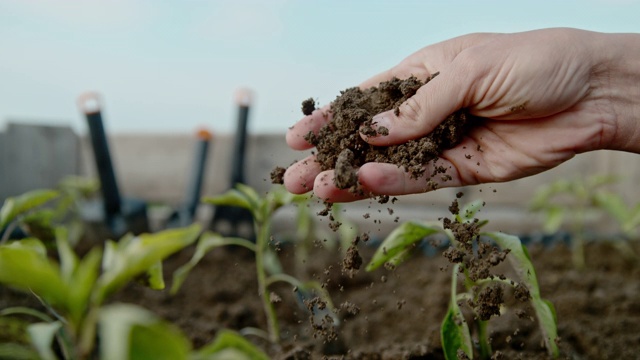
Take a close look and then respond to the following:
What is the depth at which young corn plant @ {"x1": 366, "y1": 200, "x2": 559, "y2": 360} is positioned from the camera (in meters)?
1.26

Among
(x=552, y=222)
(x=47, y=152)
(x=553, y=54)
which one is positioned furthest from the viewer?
(x=47, y=152)

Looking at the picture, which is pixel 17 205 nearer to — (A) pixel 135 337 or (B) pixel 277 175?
(B) pixel 277 175

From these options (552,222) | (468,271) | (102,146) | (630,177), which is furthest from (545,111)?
(630,177)

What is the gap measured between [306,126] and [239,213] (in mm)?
2105

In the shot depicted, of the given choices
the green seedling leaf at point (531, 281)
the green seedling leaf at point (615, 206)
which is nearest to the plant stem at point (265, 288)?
the green seedling leaf at point (531, 281)

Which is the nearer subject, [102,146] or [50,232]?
[50,232]

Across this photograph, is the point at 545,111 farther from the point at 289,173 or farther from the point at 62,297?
the point at 62,297

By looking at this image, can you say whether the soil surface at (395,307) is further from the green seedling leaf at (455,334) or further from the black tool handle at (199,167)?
the black tool handle at (199,167)

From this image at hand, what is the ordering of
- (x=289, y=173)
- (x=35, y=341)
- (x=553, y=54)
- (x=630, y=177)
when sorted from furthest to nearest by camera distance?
1. (x=630, y=177)
2. (x=289, y=173)
3. (x=553, y=54)
4. (x=35, y=341)

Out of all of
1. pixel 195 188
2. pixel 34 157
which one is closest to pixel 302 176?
pixel 195 188

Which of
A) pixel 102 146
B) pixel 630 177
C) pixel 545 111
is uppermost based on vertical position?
pixel 545 111

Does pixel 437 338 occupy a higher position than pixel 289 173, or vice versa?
pixel 289 173

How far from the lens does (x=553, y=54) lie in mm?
1500

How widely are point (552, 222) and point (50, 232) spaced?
2.42 metres
